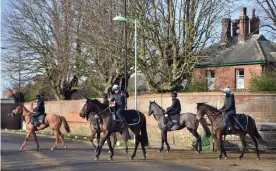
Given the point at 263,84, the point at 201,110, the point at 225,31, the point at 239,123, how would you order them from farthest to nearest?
1. the point at 225,31
2. the point at 263,84
3. the point at 201,110
4. the point at 239,123

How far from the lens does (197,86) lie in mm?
29234

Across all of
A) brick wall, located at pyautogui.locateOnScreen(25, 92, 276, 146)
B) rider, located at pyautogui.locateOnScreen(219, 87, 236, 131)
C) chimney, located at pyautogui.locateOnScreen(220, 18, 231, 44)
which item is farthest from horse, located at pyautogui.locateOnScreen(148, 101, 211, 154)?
chimney, located at pyautogui.locateOnScreen(220, 18, 231, 44)

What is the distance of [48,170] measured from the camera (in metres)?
13.8

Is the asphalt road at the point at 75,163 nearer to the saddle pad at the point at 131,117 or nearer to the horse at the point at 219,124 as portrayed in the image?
the saddle pad at the point at 131,117

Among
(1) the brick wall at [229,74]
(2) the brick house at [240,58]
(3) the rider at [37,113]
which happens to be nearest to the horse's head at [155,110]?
(3) the rider at [37,113]

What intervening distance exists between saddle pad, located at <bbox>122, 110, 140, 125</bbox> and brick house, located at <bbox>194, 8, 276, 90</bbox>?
56.1ft

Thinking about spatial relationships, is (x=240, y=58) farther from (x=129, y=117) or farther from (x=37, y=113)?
(x=129, y=117)

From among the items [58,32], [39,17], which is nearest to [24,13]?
[39,17]

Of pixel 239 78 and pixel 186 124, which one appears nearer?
pixel 186 124

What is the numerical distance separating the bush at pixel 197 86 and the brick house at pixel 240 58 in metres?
5.71

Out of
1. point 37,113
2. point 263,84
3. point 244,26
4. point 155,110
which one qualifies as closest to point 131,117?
point 155,110

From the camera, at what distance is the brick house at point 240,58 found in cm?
3778

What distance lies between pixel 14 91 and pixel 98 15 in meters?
33.3

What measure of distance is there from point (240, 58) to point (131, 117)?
23.0 meters
